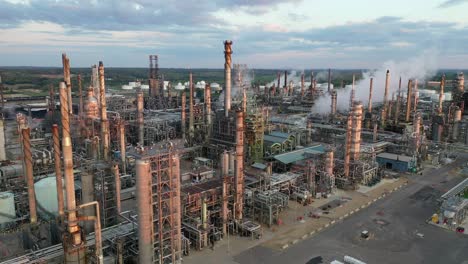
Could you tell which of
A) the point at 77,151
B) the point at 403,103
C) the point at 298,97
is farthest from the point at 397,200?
the point at 298,97

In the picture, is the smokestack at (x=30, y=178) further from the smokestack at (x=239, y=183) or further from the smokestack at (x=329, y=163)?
the smokestack at (x=329, y=163)

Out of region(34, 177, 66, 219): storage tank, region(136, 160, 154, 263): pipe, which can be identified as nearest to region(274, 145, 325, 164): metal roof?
region(136, 160, 154, 263): pipe

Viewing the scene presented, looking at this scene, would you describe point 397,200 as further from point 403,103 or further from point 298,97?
point 298,97

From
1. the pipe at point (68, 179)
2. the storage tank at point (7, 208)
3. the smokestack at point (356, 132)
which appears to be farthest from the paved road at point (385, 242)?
the storage tank at point (7, 208)

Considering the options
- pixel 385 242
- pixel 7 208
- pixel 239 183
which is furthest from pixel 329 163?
pixel 7 208

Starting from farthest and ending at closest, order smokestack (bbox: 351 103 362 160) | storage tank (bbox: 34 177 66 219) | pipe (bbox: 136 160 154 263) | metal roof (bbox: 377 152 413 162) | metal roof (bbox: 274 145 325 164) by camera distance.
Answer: metal roof (bbox: 377 152 413 162) < metal roof (bbox: 274 145 325 164) < smokestack (bbox: 351 103 362 160) < storage tank (bbox: 34 177 66 219) < pipe (bbox: 136 160 154 263)

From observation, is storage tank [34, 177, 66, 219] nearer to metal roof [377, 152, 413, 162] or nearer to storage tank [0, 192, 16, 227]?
storage tank [0, 192, 16, 227]

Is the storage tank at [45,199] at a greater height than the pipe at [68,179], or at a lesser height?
lesser
